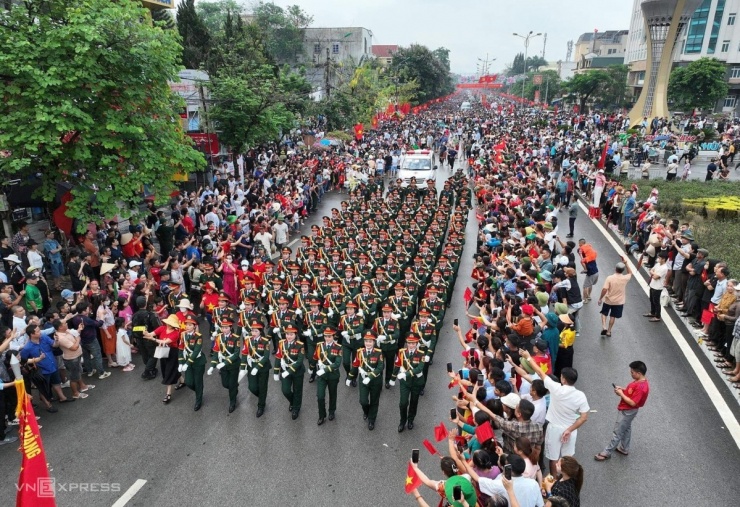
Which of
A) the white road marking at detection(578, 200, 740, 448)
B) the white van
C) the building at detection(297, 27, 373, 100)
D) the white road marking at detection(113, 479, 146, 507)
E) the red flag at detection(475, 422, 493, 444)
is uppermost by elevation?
the building at detection(297, 27, 373, 100)

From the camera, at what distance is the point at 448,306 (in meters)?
11.1

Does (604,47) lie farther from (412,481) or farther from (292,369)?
(412,481)

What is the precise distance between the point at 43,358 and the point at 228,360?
247 cm

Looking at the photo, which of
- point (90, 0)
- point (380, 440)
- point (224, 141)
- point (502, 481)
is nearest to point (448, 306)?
point (380, 440)

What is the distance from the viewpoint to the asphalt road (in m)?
5.86

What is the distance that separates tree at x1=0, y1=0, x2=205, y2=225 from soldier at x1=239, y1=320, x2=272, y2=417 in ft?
17.3

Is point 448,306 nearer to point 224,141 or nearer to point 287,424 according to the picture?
point 287,424

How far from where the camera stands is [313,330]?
822 centimetres

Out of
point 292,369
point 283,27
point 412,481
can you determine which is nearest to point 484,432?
point 412,481

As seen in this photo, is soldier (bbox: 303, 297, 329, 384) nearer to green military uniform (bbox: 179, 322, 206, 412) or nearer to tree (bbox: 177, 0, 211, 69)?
green military uniform (bbox: 179, 322, 206, 412)

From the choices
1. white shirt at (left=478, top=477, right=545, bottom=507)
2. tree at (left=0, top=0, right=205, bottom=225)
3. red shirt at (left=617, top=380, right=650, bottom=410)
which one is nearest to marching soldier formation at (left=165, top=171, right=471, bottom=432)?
red shirt at (left=617, top=380, right=650, bottom=410)

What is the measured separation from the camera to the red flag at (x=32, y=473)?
14.2 feet

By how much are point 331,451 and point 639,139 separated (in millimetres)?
31922

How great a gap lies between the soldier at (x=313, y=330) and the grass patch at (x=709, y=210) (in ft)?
27.6
